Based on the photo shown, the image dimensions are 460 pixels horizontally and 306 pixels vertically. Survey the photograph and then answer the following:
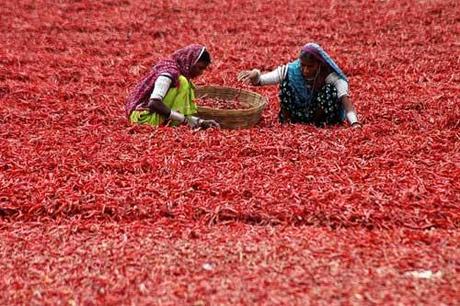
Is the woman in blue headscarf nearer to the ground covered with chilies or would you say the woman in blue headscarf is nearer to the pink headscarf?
the ground covered with chilies

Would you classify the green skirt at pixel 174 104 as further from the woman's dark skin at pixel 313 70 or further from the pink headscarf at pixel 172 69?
the woman's dark skin at pixel 313 70

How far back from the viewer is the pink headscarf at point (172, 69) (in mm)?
5156

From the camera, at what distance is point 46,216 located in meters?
3.66

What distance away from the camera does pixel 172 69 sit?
202 inches

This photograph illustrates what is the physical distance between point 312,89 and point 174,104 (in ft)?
4.13

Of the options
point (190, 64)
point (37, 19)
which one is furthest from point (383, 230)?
point (37, 19)

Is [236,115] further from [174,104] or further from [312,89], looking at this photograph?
[312,89]

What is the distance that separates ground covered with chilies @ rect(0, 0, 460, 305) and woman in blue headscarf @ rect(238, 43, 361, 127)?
0.67 feet

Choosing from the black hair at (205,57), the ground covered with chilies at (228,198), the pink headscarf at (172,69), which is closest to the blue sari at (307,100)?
the ground covered with chilies at (228,198)

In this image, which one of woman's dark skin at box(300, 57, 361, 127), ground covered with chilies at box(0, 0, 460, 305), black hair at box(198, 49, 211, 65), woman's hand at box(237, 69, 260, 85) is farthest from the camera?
woman's hand at box(237, 69, 260, 85)

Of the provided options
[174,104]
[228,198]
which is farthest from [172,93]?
[228,198]

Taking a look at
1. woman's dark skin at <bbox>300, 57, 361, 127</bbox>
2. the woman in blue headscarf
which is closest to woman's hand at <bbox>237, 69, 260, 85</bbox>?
the woman in blue headscarf

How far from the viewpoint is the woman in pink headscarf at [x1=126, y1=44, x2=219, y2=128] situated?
16.7 feet

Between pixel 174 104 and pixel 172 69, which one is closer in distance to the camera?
pixel 172 69
